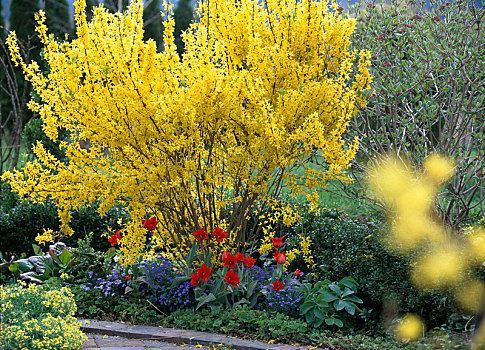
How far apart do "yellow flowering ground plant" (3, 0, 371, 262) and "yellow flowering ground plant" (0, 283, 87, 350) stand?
3.05 ft

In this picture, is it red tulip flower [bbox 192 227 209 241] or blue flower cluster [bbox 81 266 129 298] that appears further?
blue flower cluster [bbox 81 266 129 298]

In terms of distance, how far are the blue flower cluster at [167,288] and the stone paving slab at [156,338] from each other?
355mm

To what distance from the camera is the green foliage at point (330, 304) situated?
165 inches

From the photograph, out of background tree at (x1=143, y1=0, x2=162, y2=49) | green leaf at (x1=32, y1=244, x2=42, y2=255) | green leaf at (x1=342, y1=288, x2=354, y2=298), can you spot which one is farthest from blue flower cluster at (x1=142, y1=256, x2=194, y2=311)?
background tree at (x1=143, y1=0, x2=162, y2=49)

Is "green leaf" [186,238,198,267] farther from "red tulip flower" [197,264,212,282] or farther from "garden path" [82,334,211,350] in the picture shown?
"garden path" [82,334,211,350]

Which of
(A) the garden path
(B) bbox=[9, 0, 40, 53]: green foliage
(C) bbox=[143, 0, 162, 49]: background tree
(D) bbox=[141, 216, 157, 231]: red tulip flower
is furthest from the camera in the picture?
(C) bbox=[143, 0, 162, 49]: background tree

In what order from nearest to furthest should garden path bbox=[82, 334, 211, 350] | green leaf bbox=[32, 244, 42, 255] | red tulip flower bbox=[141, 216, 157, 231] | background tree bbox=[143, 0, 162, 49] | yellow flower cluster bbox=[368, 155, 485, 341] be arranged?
garden path bbox=[82, 334, 211, 350]
yellow flower cluster bbox=[368, 155, 485, 341]
red tulip flower bbox=[141, 216, 157, 231]
green leaf bbox=[32, 244, 42, 255]
background tree bbox=[143, 0, 162, 49]

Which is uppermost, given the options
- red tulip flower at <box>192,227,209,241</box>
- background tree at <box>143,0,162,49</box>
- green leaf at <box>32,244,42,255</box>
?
background tree at <box>143,0,162,49</box>

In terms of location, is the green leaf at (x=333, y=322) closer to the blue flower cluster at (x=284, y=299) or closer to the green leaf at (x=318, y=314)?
the green leaf at (x=318, y=314)

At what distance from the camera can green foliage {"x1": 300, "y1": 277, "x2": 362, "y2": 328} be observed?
4188 mm

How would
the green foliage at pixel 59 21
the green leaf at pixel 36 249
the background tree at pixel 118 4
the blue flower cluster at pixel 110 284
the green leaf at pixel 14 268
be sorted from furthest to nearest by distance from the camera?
1. the green foliage at pixel 59 21
2. the background tree at pixel 118 4
3. the green leaf at pixel 36 249
4. the green leaf at pixel 14 268
5. the blue flower cluster at pixel 110 284

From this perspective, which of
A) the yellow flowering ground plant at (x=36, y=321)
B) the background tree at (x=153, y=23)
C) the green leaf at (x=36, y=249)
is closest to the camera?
the yellow flowering ground plant at (x=36, y=321)

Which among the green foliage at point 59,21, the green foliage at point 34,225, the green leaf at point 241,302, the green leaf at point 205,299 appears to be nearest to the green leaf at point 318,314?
the green leaf at point 241,302

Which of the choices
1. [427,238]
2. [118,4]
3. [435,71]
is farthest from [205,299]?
[118,4]
